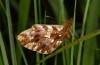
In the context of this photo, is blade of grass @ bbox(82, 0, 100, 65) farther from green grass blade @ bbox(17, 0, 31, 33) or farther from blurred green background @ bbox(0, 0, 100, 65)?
green grass blade @ bbox(17, 0, 31, 33)

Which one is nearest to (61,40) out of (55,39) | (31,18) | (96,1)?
(55,39)

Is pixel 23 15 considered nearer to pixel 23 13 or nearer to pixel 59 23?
pixel 23 13

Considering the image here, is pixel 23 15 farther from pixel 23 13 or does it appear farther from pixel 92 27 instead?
pixel 92 27

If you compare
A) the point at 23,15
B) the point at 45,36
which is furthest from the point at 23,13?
the point at 45,36

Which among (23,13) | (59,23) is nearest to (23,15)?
(23,13)

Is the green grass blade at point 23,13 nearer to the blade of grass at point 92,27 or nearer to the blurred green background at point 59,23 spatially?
the blurred green background at point 59,23

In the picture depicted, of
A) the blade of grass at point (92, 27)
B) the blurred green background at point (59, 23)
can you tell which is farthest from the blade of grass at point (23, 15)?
the blade of grass at point (92, 27)

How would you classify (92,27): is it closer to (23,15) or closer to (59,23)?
(59,23)

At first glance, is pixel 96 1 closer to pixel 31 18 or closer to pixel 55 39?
pixel 55 39
